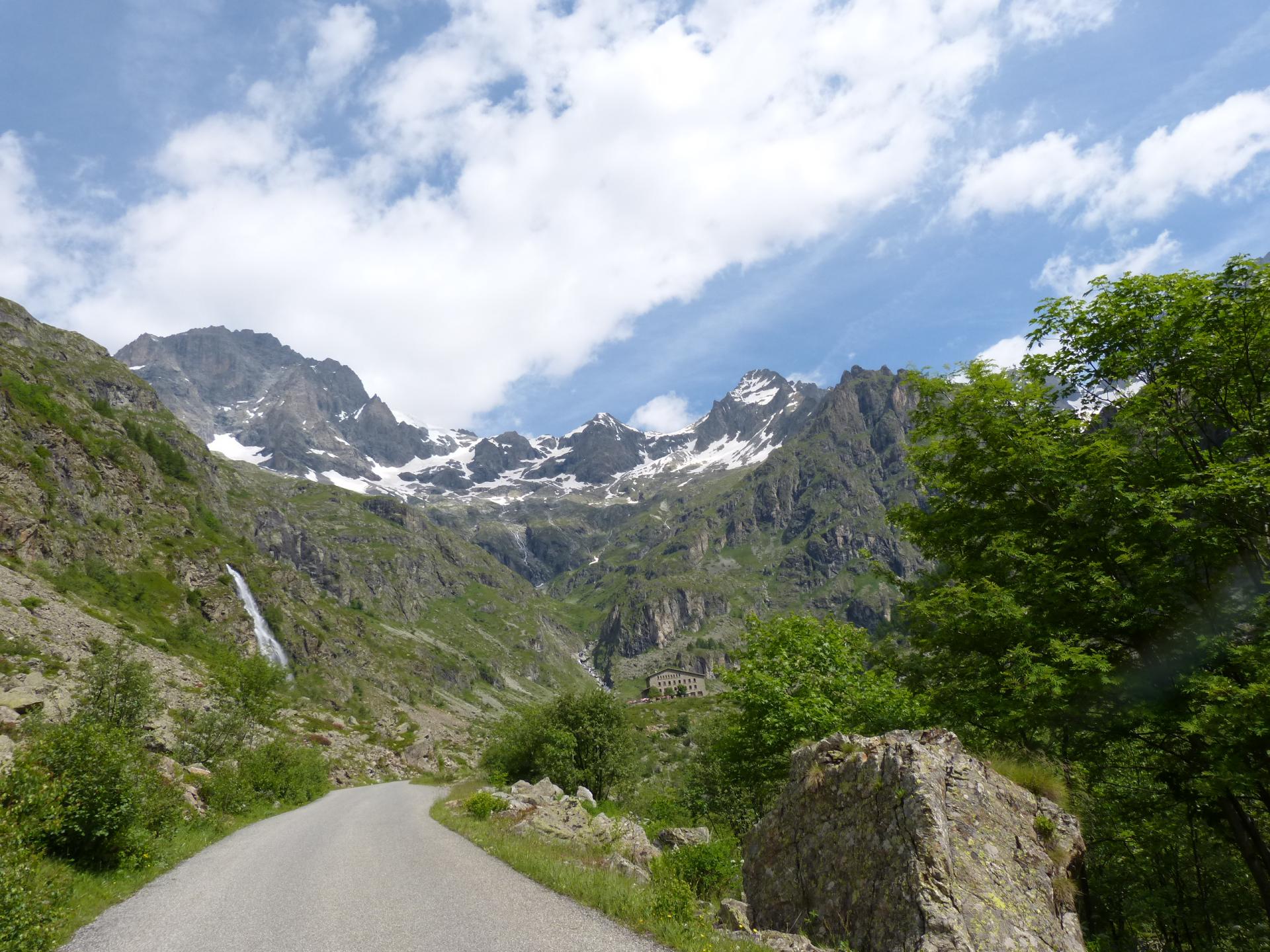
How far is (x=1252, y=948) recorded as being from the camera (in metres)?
16.7

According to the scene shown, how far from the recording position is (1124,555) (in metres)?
13.3

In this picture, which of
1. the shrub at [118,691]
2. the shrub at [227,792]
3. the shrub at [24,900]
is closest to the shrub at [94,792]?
the shrub at [24,900]

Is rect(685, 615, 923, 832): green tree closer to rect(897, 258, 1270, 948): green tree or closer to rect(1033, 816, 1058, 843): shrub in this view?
rect(897, 258, 1270, 948): green tree

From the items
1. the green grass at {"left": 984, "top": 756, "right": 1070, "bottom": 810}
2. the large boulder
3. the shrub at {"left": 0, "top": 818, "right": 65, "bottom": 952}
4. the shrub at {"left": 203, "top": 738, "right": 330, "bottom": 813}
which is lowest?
the shrub at {"left": 203, "top": 738, "right": 330, "bottom": 813}

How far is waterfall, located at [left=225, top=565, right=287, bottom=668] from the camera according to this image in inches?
4870

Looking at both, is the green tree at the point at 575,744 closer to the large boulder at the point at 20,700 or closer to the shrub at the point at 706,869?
the shrub at the point at 706,869

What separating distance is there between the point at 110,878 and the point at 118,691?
1711 cm

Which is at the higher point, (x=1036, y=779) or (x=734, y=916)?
(x=1036, y=779)

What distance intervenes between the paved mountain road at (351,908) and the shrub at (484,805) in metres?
5.43

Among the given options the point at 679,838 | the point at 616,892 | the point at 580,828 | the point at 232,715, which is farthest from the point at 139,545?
the point at 616,892

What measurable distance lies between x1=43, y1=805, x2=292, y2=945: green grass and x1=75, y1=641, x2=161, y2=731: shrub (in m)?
7.88

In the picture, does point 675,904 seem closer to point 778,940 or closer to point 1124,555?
point 778,940

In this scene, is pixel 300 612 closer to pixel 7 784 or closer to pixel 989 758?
pixel 7 784

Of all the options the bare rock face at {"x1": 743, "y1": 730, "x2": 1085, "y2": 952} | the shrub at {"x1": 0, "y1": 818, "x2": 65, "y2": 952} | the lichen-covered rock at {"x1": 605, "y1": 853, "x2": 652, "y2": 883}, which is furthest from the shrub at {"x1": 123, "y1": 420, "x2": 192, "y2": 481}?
the bare rock face at {"x1": 743, "y1": 730, "x2": 1085, "y2": 952}
